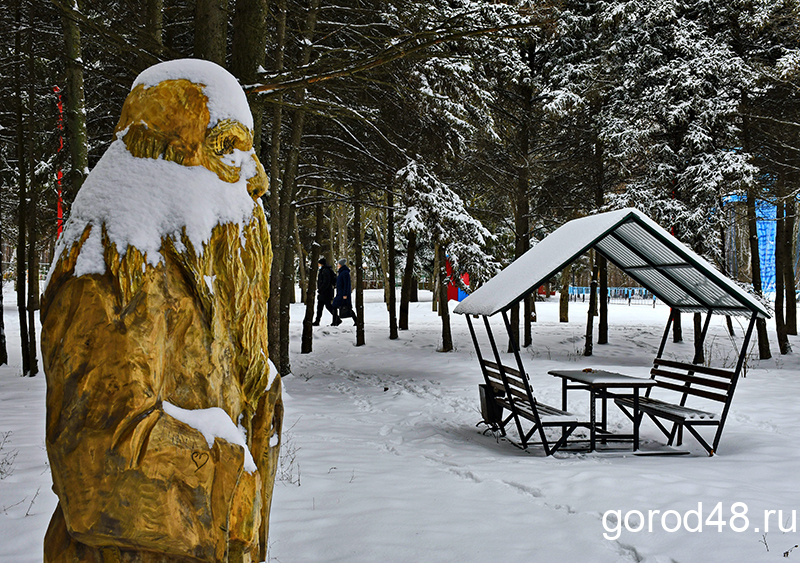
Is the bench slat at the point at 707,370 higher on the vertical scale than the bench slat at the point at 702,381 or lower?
higher

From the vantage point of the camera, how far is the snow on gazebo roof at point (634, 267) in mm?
7129

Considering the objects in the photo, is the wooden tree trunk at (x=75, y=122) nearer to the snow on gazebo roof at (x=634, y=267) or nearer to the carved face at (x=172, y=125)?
the snow on gazebo roof at (x=634, y=267)

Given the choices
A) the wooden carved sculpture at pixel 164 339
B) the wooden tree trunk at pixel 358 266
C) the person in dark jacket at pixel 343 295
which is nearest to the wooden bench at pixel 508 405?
the wooden carved sculpture at pixel 164 339

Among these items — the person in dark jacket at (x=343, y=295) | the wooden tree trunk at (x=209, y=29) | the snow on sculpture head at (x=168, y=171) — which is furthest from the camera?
the person in dark jacket at (x=343, y=295)

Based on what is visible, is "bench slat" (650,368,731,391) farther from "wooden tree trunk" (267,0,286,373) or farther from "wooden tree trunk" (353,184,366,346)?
"wooden tree trunk" (353,184,366,346)

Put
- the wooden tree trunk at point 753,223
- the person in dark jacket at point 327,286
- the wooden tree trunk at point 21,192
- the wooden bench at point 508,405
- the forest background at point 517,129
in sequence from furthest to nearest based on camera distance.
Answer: the person in dark jacket at point 327,286 < the wooden tree trunk at point 753,223 < the forest background at point 517,129 < the wooden tree trunk at point 21,192 < the wooden bench at point 508,405

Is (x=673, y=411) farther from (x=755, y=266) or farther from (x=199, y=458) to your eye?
(x=755, y=266)

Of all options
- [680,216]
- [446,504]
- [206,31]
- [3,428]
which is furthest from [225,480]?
[680,216]

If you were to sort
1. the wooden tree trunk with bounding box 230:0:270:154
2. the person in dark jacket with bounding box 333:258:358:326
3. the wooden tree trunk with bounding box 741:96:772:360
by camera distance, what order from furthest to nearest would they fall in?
the person in dark jacket with bounding box 333:258:358:326 < the wooden tree trunk with bounding box 741:96:772:360 < the wooden tree trunk with bounding box 230:0:270:154

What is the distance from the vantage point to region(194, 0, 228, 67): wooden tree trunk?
575cm

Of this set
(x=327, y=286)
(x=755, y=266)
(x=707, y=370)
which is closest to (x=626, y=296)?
(x=755, y=266)

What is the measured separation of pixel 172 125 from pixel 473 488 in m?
4.39

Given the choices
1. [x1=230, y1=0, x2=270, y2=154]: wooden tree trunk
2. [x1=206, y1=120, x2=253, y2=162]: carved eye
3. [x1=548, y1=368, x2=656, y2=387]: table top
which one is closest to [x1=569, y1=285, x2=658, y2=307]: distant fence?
[x1=548, y1=368, x2=656, y2=387]: table top

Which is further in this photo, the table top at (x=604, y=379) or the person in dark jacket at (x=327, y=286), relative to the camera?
the person in dark jacket at (x=327, y=286)
